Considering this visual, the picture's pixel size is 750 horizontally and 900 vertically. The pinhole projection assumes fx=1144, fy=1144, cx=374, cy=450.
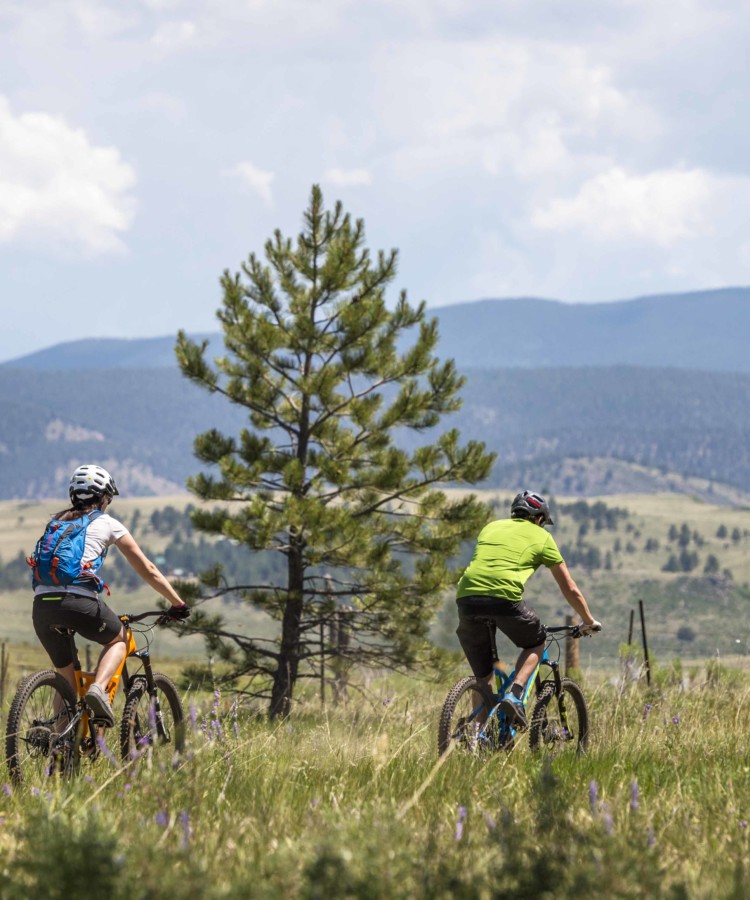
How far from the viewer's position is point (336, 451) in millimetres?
16922

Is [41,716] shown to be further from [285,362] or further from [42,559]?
[285,362]

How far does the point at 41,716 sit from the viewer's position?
6.07 metres

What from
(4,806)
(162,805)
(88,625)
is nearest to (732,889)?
(162,805)

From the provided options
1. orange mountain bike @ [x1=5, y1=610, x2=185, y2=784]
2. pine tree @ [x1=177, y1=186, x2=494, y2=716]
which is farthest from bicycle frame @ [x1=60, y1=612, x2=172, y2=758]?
pine tree @ [x1=177, y1=186, x2=494, y2=716]

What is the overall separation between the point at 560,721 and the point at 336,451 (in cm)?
988

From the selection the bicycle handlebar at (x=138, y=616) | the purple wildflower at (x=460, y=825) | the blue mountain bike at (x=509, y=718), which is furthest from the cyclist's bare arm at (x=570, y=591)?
the purple wildflower at (x=460, y=825)

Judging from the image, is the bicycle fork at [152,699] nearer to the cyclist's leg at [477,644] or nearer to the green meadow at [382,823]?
the green meadow at [382,823]

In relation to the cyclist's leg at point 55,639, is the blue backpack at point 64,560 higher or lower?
higher

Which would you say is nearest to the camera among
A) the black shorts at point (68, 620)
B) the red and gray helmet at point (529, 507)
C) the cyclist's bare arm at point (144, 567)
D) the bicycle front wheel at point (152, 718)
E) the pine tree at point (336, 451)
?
the bicycle front wheel at point (152, 718)

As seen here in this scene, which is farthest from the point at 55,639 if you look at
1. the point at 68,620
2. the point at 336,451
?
the point at 336,451

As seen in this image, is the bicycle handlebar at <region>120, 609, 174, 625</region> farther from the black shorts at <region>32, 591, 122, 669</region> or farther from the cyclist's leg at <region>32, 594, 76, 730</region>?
the cyclist's leg at <region>32, 594, 76, 730</region>

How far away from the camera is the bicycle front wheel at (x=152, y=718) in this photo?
5.82 meters

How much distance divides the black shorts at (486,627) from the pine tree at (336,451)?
27.6 feet

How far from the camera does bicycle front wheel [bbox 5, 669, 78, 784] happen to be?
5.67m
